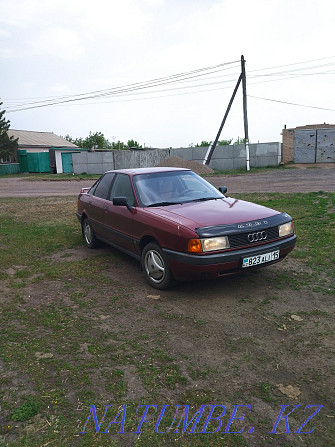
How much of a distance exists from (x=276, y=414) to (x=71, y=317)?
2.29 m

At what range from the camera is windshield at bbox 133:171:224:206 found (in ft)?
17.1

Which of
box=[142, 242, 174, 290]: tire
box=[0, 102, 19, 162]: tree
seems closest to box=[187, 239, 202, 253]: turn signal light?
box=[142, 242, 174, 290]: tire

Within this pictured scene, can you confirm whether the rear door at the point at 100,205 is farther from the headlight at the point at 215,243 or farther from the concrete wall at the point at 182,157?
the concrete wall at the point at 182,157

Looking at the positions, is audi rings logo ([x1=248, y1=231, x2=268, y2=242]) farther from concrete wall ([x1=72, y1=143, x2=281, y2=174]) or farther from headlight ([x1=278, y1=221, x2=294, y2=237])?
concrete wall ([x1=72, y1=143, x2=281, y2=174])

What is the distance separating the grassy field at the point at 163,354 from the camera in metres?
2.29

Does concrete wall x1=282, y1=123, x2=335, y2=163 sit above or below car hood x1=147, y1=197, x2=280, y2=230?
above

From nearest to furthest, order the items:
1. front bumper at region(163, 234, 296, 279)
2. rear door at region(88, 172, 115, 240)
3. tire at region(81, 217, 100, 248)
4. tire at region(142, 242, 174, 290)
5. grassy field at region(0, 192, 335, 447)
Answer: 1. grassy field at region(0, 192, 335, 447)
2. front bumper at region(163, 234, 296, 279)
3. tire at region(142, 242, 174, 290)
4. rear door at region(88, 172, 115, 240)
5. tire at region(81, 217, 100, 248)

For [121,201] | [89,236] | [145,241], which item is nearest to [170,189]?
[121,201]

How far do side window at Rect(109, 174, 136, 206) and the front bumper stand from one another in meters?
1.32

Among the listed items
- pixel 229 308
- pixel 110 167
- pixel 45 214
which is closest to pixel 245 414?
pixel 229 308

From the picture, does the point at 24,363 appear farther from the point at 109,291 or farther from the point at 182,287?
the point at 182,287

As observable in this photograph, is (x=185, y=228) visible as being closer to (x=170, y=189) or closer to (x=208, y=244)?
(x=208, y=244)

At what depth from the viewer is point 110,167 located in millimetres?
33750

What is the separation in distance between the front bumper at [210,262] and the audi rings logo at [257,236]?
0.30 ft
